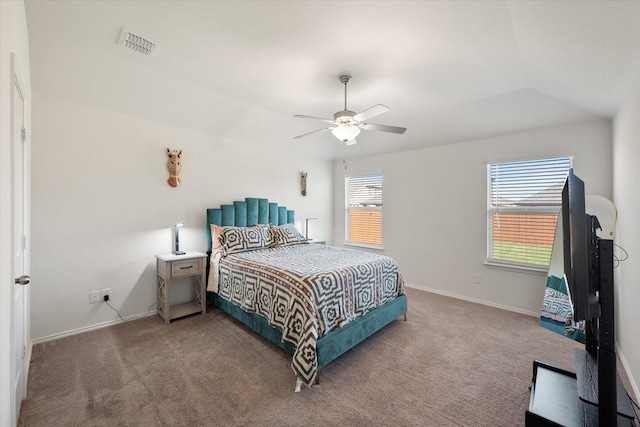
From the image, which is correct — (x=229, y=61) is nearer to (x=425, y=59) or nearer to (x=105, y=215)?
(x=425, y=59)

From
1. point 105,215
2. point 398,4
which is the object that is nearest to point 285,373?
point 105,215

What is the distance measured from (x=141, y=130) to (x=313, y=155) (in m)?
2.99

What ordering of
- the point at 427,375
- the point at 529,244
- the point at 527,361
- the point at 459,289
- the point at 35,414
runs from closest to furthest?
the point at 35,414 < the point at 427,375 < the point at 527,361 < the point at 529,244 < the point at 459,289

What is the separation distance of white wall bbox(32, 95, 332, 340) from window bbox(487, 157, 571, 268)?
401 cm

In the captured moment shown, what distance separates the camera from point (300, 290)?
2.33 m

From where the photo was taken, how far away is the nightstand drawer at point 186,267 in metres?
3.26

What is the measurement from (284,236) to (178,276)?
1.54 metres

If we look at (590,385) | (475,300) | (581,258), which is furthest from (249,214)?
(590,385)

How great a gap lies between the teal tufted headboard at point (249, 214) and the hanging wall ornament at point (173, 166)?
59cm

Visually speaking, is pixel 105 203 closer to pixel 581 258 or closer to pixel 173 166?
pixel 173 166

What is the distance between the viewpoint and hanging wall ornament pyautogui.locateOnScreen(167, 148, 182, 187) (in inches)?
142

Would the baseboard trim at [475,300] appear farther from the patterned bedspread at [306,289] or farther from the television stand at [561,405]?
the television stand at [561,405]

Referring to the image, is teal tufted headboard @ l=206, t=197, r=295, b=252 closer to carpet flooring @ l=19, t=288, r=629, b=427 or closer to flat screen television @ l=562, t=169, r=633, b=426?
carpet flooring @ l=19, t=288, r=629, b=427

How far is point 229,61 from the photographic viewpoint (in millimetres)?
2650
